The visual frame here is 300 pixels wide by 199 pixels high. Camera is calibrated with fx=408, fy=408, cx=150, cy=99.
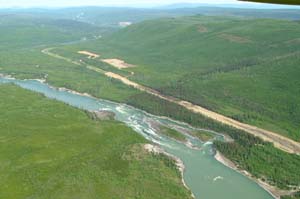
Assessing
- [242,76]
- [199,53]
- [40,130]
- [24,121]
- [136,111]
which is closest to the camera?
[40,130]

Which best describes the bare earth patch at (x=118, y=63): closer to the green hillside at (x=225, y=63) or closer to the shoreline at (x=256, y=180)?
the green hillside at (x=225, y=63)

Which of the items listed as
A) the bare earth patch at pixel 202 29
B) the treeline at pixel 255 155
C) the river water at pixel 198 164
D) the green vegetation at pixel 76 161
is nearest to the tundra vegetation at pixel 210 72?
Result: the treeline at pixel 255 155

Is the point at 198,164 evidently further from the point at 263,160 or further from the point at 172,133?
the point at 172,133

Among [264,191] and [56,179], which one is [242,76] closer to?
[264,191]

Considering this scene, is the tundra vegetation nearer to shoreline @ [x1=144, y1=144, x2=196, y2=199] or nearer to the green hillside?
the green hillside

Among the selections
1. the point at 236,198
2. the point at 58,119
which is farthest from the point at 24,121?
the point at 236,198

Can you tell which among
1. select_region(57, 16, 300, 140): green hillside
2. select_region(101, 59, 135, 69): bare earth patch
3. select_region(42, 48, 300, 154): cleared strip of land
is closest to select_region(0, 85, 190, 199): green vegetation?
select_region(42, 48, 300, 154): cleared strip of land
